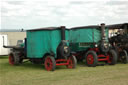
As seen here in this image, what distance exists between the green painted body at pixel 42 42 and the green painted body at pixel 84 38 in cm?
224

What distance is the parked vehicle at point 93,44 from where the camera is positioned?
48.2 feet

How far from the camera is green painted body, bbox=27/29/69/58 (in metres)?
12.8

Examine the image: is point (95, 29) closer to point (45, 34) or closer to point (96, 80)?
point (45, 34)

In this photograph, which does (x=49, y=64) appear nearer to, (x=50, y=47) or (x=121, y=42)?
(x=50, y=47)

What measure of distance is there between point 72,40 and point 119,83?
26.1ft

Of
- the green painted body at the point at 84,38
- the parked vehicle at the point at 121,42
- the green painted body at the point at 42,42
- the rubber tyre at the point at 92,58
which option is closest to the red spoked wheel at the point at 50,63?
the green painted body at the point at 42,42

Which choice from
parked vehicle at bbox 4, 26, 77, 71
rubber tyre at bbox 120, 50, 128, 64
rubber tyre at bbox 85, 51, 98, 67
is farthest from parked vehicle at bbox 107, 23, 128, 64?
parked vehicle at bbox 4, 26, 77, 71

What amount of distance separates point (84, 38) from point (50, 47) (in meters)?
3.38

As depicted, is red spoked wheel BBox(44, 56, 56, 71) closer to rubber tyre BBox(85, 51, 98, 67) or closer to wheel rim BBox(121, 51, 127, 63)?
rubber tyre BBox(85, 51, 98, 67)

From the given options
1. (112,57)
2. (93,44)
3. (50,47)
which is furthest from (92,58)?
(50,47)

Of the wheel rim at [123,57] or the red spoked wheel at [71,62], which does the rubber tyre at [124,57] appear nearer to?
the wheel rim at [123,57]

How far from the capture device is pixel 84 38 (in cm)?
1541

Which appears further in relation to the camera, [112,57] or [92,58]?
[112,57]

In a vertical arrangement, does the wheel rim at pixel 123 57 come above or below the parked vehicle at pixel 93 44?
below
